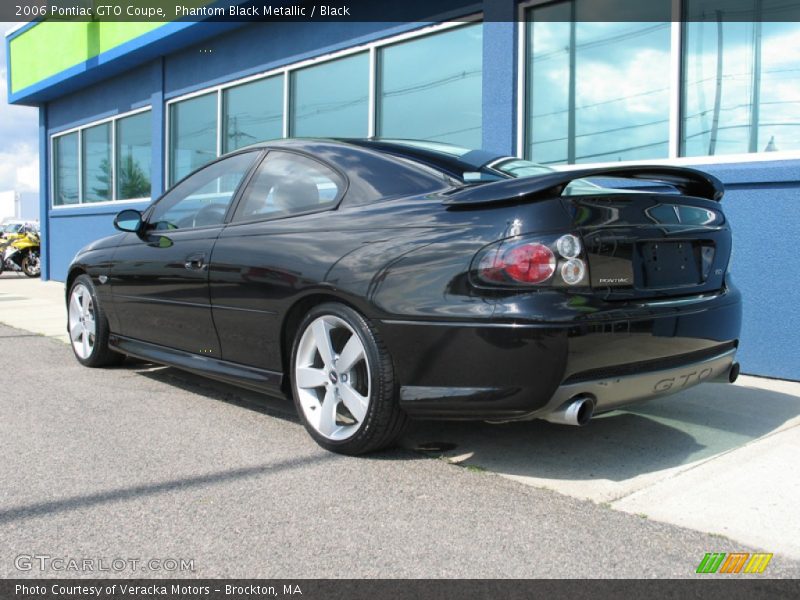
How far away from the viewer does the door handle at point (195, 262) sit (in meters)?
4.29

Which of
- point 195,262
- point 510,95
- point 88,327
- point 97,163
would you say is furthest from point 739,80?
point 97,163

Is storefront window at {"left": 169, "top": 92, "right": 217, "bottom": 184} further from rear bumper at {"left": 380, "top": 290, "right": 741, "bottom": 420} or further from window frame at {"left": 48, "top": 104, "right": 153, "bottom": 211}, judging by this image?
rear bumper at {"left": 380, "top": 290, "right": 741, "bottom": 420}

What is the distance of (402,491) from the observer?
10.4 ft

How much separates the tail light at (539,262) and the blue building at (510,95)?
3055 millimetres

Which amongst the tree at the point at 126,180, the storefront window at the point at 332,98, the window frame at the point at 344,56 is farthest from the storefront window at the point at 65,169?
the storefront window at the point at 332,98

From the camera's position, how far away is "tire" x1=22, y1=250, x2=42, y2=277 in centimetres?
1772

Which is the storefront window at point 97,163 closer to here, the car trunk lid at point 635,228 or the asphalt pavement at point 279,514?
the asphalt pavement at point 279,514

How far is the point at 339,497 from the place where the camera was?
3.09 m

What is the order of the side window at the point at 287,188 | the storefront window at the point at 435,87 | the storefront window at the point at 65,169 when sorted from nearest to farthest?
the side window at the point at 287,188 → the storefront window at the point at 435,87 → the storefront window at the point at 65,169

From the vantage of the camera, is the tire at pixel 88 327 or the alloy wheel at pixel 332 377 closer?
the alloy wheel at pixel 332 377

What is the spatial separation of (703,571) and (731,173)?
3.78 meters

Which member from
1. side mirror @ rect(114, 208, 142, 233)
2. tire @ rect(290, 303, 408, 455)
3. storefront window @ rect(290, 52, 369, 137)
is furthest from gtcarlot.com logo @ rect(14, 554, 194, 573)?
storefront window @ rect(290, 52, 369, 137)

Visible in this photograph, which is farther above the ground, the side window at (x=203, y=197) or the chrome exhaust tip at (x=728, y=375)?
the side window at (x=203, y=197)

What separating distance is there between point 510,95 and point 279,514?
5.03m
